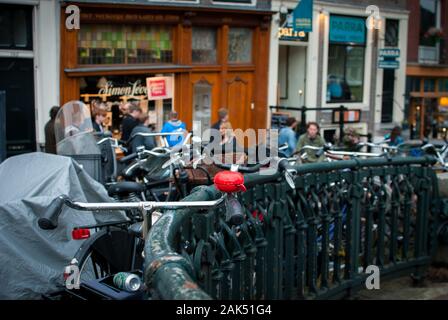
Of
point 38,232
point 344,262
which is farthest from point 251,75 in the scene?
point 38,232

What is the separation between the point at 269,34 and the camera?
1645 centimetres

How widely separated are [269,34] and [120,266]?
12206 millimetres

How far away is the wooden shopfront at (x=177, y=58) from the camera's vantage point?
13.3m

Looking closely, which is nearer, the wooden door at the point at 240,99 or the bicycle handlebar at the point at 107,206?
the bicycle handlebar at the point at 107,206

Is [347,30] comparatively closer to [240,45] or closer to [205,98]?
[240,45]

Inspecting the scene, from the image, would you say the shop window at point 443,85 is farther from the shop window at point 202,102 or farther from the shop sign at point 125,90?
the shop sign at point 125,90

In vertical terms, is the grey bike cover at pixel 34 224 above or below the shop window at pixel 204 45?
below

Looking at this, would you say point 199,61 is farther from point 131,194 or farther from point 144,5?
point 131,194

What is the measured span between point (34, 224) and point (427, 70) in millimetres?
19078

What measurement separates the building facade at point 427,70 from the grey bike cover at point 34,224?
17.5 meters

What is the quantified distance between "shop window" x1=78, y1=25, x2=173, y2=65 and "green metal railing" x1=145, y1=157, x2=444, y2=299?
314 inches

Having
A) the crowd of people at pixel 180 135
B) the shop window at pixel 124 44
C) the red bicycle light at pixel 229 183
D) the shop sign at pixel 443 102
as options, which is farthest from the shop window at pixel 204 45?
the red bicycle light at pixel 229 183

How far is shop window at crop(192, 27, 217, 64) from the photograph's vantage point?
1531 centimetres

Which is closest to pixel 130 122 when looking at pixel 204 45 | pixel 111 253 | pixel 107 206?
pixel 204 45
